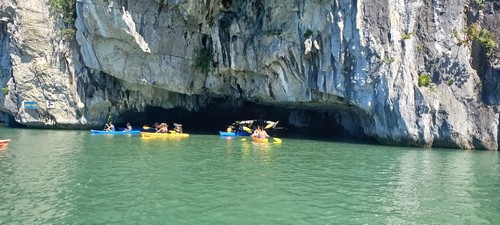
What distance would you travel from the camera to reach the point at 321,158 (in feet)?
65.1

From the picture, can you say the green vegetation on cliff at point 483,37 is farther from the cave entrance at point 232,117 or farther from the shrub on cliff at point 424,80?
the cave entrance at point 232,117

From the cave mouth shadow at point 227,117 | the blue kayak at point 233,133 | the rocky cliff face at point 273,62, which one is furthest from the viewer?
the cave mouth shadow at point 227,117

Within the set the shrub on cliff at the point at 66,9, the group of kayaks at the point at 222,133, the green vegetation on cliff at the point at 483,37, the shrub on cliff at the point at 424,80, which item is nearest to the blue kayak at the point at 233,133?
the group of kayaks at the point at 222,133

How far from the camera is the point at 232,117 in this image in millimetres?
42781

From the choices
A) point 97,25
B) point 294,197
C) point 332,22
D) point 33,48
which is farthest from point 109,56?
point 294,197

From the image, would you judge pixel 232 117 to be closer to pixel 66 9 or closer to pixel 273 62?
pixel 273 62

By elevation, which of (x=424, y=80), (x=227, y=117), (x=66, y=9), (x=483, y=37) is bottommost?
(x=227, y=117)

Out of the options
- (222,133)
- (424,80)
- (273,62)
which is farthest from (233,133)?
(424,80)

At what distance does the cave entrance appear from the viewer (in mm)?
39094

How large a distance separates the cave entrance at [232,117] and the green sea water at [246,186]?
53.3 ft

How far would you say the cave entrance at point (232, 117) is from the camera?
3909cm

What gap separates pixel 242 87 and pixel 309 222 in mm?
22472

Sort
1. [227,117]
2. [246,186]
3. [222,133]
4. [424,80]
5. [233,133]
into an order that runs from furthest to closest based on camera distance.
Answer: [227,117], [233,133], [222,133], [424,80], [246,186]

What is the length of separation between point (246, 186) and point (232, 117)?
2921 centimetres
